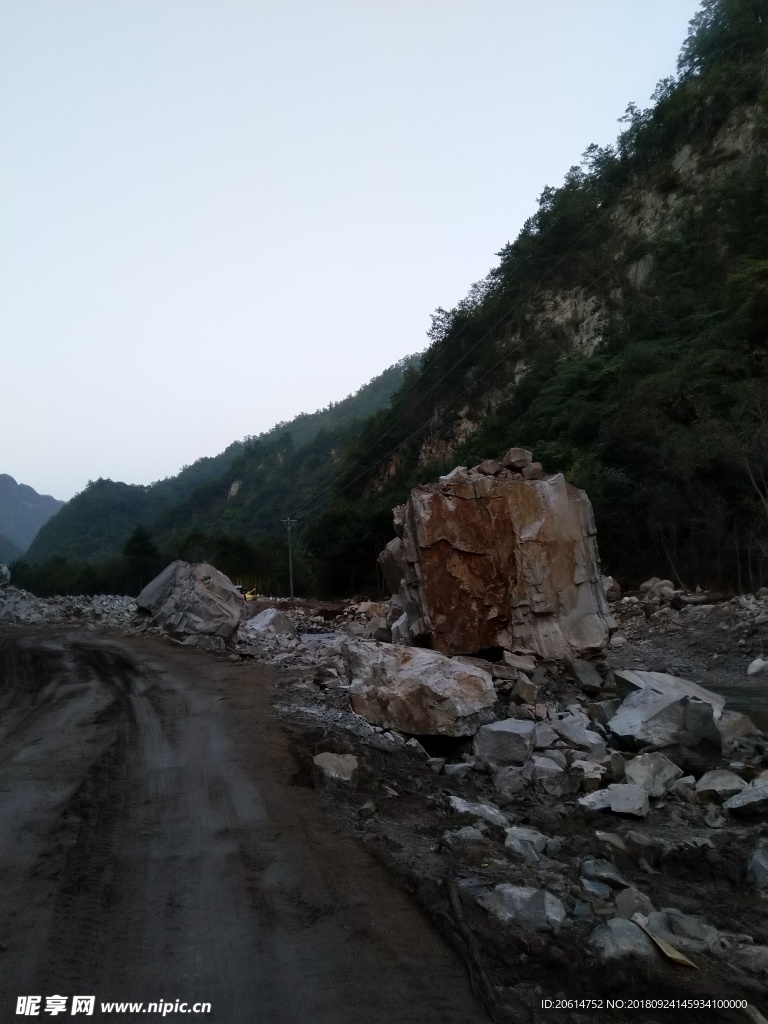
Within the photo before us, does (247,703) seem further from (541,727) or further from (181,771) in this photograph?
(541,727)

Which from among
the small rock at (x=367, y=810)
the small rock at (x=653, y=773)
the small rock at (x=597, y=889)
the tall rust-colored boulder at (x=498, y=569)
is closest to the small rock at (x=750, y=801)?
the small rock at (x=653, y=773)

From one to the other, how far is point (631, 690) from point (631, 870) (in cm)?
511

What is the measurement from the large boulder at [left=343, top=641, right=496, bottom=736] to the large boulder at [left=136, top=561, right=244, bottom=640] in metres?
8.13

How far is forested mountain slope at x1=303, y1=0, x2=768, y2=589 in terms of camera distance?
2472 centimetres

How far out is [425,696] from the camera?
8.79 m

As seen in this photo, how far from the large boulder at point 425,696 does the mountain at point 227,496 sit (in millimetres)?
61998

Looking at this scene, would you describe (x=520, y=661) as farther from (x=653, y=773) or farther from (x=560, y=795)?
(x=560, y=795)

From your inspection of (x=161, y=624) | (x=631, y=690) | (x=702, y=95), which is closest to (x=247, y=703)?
(x=631, y=690)

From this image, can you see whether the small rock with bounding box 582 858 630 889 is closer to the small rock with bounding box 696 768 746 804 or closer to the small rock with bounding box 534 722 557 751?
the small rock with bounding box 696 768 746 804

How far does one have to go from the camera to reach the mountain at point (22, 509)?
14475 cm

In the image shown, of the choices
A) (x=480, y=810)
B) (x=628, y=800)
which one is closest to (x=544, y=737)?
(x=628, y=800)

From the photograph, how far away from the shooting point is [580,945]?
11.6ft

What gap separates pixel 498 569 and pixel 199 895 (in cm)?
957

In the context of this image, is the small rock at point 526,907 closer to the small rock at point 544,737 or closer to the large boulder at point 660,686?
the small rock at point 544,737
